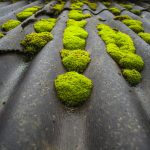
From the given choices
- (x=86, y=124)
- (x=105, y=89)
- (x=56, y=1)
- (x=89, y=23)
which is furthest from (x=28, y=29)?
(x=56, y=1)

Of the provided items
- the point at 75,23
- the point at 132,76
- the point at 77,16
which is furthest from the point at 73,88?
the point at 77,16

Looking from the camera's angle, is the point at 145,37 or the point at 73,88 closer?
the point at 73,88

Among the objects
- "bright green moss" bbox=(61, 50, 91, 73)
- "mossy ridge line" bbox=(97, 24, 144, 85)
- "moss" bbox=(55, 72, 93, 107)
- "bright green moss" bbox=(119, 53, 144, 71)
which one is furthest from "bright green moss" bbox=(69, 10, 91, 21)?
"moss" bbox=(55, 72, 93, 107)

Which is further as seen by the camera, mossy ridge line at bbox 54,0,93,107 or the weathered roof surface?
mossy ridge line at bbox 54,0,93,107

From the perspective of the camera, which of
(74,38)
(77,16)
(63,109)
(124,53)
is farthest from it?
(77,16)

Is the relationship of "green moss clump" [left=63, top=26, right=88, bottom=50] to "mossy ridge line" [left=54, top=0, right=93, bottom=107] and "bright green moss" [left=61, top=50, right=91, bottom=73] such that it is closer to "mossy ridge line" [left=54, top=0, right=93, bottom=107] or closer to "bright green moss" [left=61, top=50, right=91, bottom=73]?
"mossy ridge line" [left=54, top=0, right=93, bottom=107]

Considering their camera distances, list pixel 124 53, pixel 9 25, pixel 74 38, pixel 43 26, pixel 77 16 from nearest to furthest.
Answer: pixel 124 53 → pixel 74 38 → pixel 43 26 → pixel 9 25 → pixel 77 16

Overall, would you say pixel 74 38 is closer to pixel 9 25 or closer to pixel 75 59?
pixel 75 59
